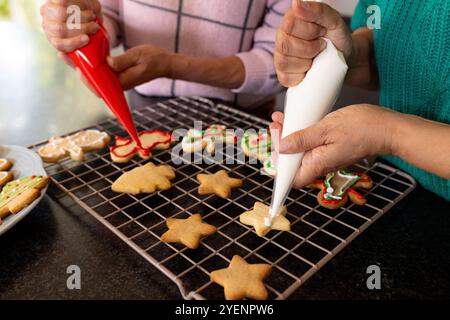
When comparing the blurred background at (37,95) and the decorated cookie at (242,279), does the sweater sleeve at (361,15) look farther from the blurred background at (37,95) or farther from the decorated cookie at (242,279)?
the decorated cookie at (242,279)

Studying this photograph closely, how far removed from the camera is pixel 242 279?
606 mm

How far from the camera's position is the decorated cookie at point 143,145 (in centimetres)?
92

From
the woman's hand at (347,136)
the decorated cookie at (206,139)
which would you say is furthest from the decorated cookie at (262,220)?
the decorated cookie at (206,139)

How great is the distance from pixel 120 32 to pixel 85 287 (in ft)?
2.85

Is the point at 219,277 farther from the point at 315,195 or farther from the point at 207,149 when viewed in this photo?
the point at 207,149

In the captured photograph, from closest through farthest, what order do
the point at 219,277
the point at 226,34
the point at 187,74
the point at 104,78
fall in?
1. the point at 219,277
2. the point at 104,78
3. the point at 187,74
4. the point at 226,34

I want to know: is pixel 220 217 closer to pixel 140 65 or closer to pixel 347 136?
pixel 347 136

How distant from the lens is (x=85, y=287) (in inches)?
24.4

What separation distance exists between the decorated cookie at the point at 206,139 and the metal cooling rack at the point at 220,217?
0.15 feet

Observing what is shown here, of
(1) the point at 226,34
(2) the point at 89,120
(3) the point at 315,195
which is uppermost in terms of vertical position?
(1) the point at 226,34

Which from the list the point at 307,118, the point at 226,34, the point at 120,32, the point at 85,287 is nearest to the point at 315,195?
the point at 307,118

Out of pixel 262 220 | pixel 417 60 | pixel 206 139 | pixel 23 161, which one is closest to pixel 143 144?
pixel 206 139

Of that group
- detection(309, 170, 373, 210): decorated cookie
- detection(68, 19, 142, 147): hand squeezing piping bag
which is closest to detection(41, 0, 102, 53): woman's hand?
detection(68, 19, 142, 147): hand squeezing piping bag

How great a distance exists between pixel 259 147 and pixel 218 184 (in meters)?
0.17
